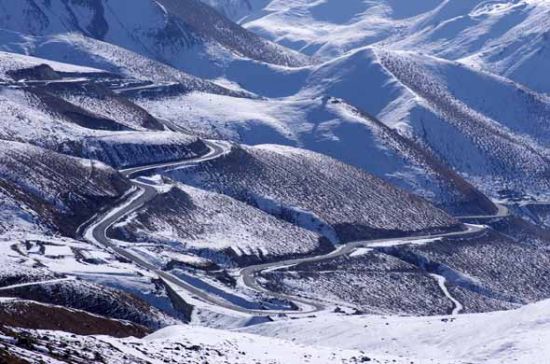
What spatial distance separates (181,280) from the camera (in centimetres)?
9544

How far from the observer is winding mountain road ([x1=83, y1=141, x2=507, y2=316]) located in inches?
3620

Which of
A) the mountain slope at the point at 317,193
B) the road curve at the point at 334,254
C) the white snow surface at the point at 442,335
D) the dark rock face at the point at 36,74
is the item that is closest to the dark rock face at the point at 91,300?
the white snow surface at the point at 442,335

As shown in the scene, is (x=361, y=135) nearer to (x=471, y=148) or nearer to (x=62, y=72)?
(x=471, y=148)

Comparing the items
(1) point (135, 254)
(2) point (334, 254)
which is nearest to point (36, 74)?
(2) point (334, 254)

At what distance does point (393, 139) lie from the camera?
178 m

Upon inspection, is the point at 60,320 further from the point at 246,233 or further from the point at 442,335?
the point at 246,233

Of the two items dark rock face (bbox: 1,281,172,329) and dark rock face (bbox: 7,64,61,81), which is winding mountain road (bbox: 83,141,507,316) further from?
dark rock face (bbox: 7,64,61,81)

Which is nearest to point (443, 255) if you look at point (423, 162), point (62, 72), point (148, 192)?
point (148, 192)

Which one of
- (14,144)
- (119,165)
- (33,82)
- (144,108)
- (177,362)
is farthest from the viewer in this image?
(144,108)

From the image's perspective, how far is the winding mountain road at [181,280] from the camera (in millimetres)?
91938

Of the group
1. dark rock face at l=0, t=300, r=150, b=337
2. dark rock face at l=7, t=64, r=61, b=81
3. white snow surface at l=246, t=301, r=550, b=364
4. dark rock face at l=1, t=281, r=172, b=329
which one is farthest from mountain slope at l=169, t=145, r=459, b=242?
dark rock face at l=0, t=300, r=150, b=337

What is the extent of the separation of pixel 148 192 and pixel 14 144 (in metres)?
12.1

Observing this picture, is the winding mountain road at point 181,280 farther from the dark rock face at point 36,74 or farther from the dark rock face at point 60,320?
the dark rock face at point 36,74

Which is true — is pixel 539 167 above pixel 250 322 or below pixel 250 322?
below
